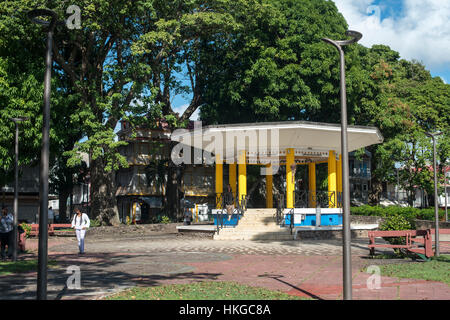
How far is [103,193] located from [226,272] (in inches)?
778

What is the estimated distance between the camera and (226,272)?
12859 millimetres

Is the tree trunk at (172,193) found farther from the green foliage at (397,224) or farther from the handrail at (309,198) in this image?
the green foliage at (397,224)

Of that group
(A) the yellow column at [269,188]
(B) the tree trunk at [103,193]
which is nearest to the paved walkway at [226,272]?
(B) the tree trunk at [103,193]

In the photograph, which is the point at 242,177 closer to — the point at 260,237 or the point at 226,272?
the point at 260,237

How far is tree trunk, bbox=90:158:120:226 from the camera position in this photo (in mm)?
30859

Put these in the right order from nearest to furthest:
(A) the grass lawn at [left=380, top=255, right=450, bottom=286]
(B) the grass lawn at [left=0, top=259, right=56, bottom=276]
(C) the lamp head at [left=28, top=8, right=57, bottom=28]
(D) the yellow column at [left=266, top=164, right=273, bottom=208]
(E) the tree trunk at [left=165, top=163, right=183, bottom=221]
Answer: (C) the lamp head at [left=28, top=8, right=57, bottom=28] → (A) the grass lawn at [left=380, top=255, right=450, bottom=286] → (B) the grass lawn at [left=0, top=259, right=56, bottom=276] → (D) the yellow column at [left=266, top=164, right=273, bottom=208] → (E) the tree trunk at [left=165, top=163, right=183, bottom=221]

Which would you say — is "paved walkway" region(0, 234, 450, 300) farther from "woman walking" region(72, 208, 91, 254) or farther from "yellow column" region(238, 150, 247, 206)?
"yellow column" region(238, 150, 247, 206)

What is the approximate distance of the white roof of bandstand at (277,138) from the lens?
25.2 metres

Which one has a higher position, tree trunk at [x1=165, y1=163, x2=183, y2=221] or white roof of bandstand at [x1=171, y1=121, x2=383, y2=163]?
white roof of bandstand at [x1=171, y1=121, x2=383, y2=163]

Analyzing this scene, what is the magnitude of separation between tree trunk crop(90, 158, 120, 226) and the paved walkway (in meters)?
11.7

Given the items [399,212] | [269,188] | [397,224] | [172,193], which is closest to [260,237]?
[397,224]

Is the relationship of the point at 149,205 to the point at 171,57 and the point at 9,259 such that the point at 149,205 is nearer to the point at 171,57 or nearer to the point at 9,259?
the point at 171,57
